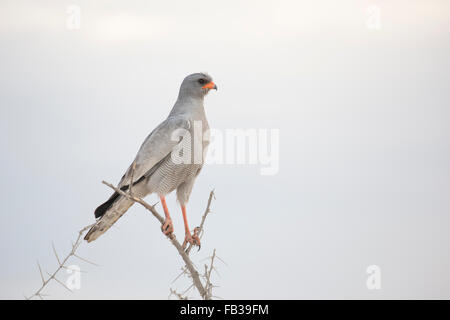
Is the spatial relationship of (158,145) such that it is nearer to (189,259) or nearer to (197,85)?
(197,85)

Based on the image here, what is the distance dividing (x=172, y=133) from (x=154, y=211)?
→ 1614 millimetres

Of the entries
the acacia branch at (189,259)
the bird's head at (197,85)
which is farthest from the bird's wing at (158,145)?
the acacia branch at (189,259)

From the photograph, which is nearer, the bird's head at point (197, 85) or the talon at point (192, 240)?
the talon at point (192, 240)

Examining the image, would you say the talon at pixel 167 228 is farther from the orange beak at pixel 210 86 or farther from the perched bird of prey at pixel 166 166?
the orange beak at pixel 210 86

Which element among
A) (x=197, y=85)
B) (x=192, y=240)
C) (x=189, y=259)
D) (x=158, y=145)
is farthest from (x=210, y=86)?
(x=189, y=259)

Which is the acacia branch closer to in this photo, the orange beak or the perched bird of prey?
the perched bird of prey

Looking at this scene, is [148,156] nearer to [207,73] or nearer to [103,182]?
[207,73]

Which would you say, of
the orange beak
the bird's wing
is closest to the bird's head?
the orange beak

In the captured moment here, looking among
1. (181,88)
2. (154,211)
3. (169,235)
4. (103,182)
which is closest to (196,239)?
(169,235)

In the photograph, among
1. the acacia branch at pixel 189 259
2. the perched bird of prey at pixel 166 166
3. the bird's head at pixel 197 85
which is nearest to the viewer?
the acacia branch at pixel 189 259

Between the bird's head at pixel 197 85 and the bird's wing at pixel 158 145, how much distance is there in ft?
1.86

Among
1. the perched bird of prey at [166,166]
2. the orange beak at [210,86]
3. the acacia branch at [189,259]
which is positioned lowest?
the acacia branch at [189,259]

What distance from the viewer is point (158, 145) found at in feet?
22.0

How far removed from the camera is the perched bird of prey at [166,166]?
6.59 meters
